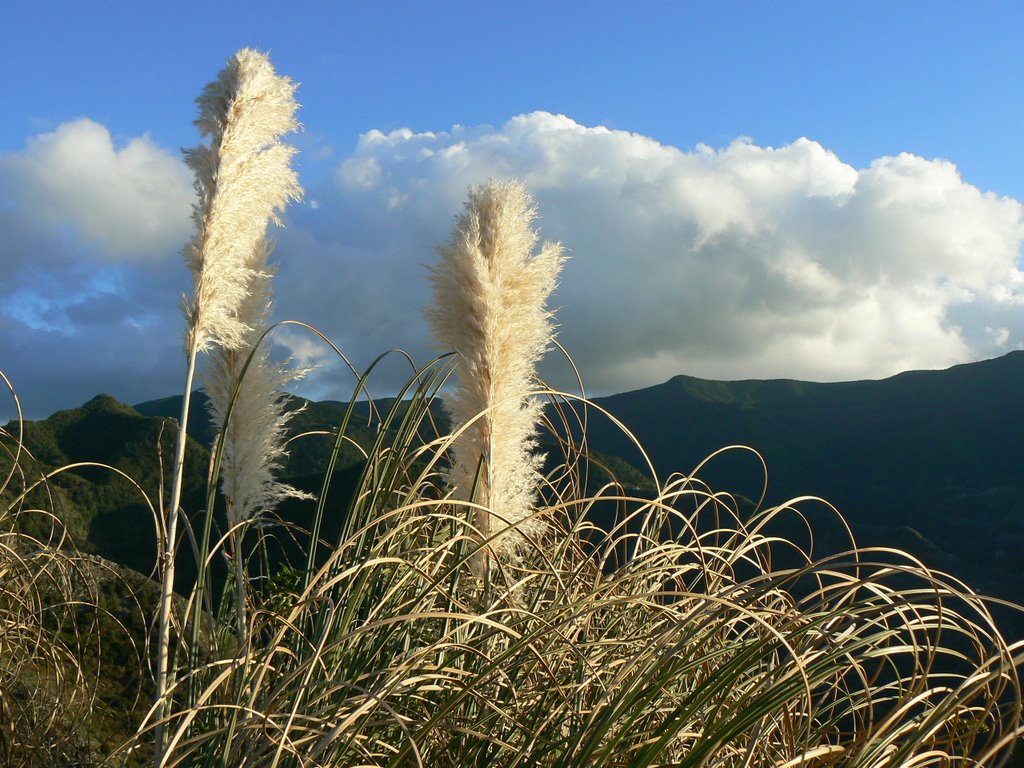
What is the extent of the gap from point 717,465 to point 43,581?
79888mm

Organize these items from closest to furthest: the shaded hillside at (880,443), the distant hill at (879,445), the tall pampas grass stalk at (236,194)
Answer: the tall pampas grass stalk at (236,194)
the distant hill at (879,445)
the shaded hillside at (880,443)

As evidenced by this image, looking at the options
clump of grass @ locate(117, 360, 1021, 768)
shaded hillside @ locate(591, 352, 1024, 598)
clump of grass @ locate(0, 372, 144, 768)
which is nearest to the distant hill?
shaded hillside @ locate(591, 352, 1024, 598)

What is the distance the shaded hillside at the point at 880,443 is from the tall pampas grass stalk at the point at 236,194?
46129 millimetres

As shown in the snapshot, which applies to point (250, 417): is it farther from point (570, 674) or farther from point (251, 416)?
point (570, 674)

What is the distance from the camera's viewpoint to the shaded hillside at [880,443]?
5834 cm

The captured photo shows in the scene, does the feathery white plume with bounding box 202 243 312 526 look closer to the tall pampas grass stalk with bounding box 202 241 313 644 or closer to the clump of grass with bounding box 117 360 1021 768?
the tall pampas grass stalk with bounding box 202 241 313 644

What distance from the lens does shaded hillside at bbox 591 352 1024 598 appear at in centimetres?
5834

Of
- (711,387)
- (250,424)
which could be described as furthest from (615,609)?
(711,387)

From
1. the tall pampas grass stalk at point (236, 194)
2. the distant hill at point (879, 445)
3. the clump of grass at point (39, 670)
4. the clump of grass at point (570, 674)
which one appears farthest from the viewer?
the distant hill at point (879, 445)

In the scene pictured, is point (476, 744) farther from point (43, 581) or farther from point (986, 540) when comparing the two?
point (986, 540)

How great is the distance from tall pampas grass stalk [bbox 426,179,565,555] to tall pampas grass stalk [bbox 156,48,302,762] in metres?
0.63

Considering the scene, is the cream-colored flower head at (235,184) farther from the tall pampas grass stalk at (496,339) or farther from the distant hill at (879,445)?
the distant hill at (879,445)

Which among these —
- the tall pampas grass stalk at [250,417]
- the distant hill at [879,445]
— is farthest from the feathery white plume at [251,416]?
the distant hill at [879,445]

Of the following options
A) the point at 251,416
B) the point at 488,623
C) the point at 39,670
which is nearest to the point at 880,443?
the point at 251,416
